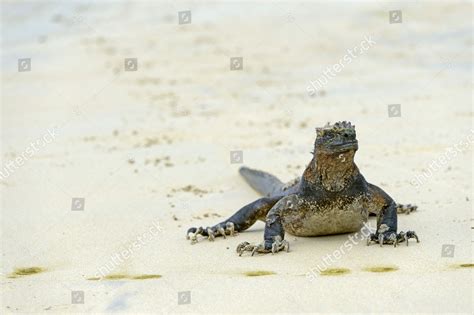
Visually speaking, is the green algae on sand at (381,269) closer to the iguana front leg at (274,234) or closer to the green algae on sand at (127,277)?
the iguana front leg at (274,234)

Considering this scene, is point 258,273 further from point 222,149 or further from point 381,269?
point 222,149

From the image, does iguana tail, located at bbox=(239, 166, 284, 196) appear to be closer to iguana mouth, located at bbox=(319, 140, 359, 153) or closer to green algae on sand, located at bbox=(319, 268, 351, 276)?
iguana mouth, located at bbox=(319, 140, 359, 153)

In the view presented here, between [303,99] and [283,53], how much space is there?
4717 millimetres

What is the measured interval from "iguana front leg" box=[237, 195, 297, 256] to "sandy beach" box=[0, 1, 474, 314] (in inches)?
4.1

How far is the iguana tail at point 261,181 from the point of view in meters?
7.53

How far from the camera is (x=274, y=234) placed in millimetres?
5832

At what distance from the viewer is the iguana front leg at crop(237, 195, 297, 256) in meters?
5.78

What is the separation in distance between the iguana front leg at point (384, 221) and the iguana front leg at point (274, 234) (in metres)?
0.56

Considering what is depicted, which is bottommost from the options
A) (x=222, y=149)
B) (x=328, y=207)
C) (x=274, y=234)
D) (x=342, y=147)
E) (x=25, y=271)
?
(x=25, y=271)

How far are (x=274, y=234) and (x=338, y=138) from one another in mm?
873

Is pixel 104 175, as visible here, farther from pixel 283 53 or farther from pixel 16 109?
pixel 283 53

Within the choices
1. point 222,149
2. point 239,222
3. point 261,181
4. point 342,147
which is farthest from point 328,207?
point 222,149

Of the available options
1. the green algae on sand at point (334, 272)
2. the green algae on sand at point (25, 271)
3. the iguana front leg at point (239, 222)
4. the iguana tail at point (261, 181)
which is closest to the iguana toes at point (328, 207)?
the iguana front leg at point (239, 222)

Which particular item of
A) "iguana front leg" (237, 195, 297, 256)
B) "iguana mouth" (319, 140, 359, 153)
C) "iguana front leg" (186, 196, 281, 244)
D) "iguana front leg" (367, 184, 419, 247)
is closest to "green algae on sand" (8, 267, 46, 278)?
Result: "iguana front leg" (186, 196, 281, 244)
